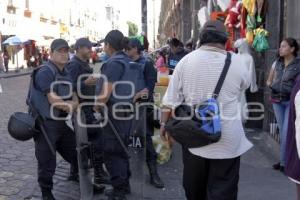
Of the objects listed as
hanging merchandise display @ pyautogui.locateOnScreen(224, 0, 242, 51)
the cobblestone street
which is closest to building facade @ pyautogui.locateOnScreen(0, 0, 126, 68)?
hanging merchandise display @ pyautogui.locateOnScreen(224, 0, 242, 51)

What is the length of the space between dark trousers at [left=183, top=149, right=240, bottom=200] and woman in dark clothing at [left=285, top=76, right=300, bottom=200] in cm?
55

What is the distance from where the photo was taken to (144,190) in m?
5.75

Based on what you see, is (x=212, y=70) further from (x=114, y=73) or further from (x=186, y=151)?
(x=114, y=73)

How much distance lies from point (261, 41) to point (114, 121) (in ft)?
13.4

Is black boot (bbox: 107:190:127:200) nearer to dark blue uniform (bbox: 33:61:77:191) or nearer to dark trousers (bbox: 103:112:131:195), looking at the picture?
dark trousers (bbox: 103:112:131:195)

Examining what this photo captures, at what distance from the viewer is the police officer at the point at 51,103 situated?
4.84 m

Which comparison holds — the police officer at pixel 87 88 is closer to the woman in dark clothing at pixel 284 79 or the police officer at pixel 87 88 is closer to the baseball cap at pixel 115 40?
the baseball cap at pixel 115 40

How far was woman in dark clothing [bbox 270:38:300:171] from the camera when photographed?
6.04 metres

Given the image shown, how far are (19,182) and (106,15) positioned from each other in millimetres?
146281

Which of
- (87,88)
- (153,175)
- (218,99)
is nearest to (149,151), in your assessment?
(153,175)

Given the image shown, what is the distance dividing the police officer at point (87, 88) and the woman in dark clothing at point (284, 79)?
225 centimetres

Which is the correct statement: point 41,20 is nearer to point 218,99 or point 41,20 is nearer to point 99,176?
point 99,176

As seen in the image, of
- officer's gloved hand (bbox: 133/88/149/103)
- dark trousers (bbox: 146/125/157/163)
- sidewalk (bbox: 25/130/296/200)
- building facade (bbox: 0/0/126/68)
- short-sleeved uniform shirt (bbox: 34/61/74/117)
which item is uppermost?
building facade (bbox: 0/0/126/68)

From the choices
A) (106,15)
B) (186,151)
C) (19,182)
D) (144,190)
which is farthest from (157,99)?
(106,15)
